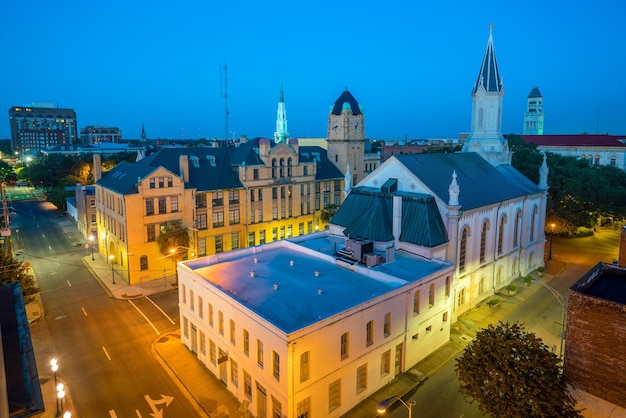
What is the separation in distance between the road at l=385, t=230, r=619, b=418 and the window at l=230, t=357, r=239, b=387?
33.8 ft

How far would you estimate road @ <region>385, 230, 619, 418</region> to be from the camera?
27734 mm

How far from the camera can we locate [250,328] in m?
26.6

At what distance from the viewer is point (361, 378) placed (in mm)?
28672

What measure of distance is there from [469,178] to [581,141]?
10132 cm

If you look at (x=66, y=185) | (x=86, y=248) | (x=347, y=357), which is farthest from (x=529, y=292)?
(x=66, y=185)

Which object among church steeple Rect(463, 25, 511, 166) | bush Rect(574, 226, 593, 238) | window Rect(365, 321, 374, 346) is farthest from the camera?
bush Rect(574, 226, 593, 238)

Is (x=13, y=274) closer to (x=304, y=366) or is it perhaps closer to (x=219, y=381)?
(x=219, y=381)

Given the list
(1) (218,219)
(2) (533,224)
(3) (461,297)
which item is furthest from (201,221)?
(2) (533,224)

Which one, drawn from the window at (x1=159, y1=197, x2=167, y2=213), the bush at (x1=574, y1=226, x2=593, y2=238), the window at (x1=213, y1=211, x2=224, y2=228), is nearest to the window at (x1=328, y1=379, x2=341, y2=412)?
the window at (x1=159, y1=197, x2=167, y2=213)

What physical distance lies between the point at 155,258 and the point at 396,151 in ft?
387

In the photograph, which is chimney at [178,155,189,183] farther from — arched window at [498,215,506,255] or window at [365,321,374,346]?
arched window at [498,215,506,255]

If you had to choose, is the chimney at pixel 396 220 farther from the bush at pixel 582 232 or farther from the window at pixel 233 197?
the bush at pixel 582 232

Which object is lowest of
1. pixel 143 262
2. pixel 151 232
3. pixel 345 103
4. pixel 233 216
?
pixel 143 262

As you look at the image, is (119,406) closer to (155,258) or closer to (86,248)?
(155,258)
